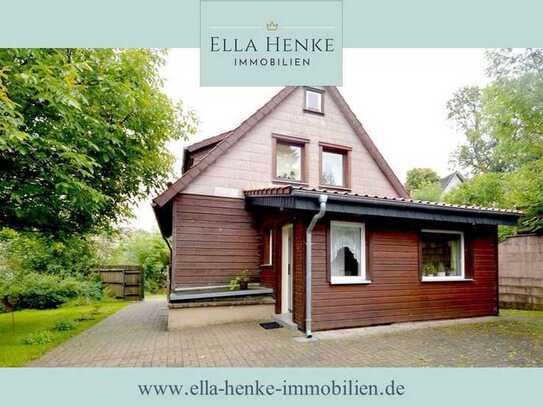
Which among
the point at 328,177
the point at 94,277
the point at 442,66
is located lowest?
the point at 94,277

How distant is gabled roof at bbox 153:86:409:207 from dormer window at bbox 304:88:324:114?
0.31 m

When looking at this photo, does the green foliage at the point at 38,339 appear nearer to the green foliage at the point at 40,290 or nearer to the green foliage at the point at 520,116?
the green foliage at the point at 40,290

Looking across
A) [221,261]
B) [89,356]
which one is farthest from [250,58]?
[221,261]

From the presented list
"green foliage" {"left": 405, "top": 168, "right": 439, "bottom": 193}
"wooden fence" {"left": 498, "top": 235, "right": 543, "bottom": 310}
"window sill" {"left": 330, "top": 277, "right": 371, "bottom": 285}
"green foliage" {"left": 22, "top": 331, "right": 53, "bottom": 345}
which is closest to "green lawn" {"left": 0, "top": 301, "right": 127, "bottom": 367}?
"green foliage" {"left": 22, "top": 331, "right": 53, "bottom": 345}

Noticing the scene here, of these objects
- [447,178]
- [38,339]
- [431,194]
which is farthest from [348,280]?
[447,178]

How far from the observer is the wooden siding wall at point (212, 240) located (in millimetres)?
7711

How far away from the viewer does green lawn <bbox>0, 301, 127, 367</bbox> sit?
5.09m

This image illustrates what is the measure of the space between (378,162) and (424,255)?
3.93 metres

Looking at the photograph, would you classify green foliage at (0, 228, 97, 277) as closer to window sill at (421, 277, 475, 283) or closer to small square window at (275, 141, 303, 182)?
small square window at (275, 141, 303, 182)

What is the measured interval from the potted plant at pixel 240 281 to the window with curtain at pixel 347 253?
2322mm

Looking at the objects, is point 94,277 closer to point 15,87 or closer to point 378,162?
point 15,87

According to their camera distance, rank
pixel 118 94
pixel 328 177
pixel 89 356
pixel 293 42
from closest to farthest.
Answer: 1. pixel 293 42
2. pixel 89 356
3. pixel 118 94
4. pixel 328 177

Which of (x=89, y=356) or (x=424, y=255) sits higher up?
(x=424, y=255)

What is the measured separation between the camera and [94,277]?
12922 millimetres
